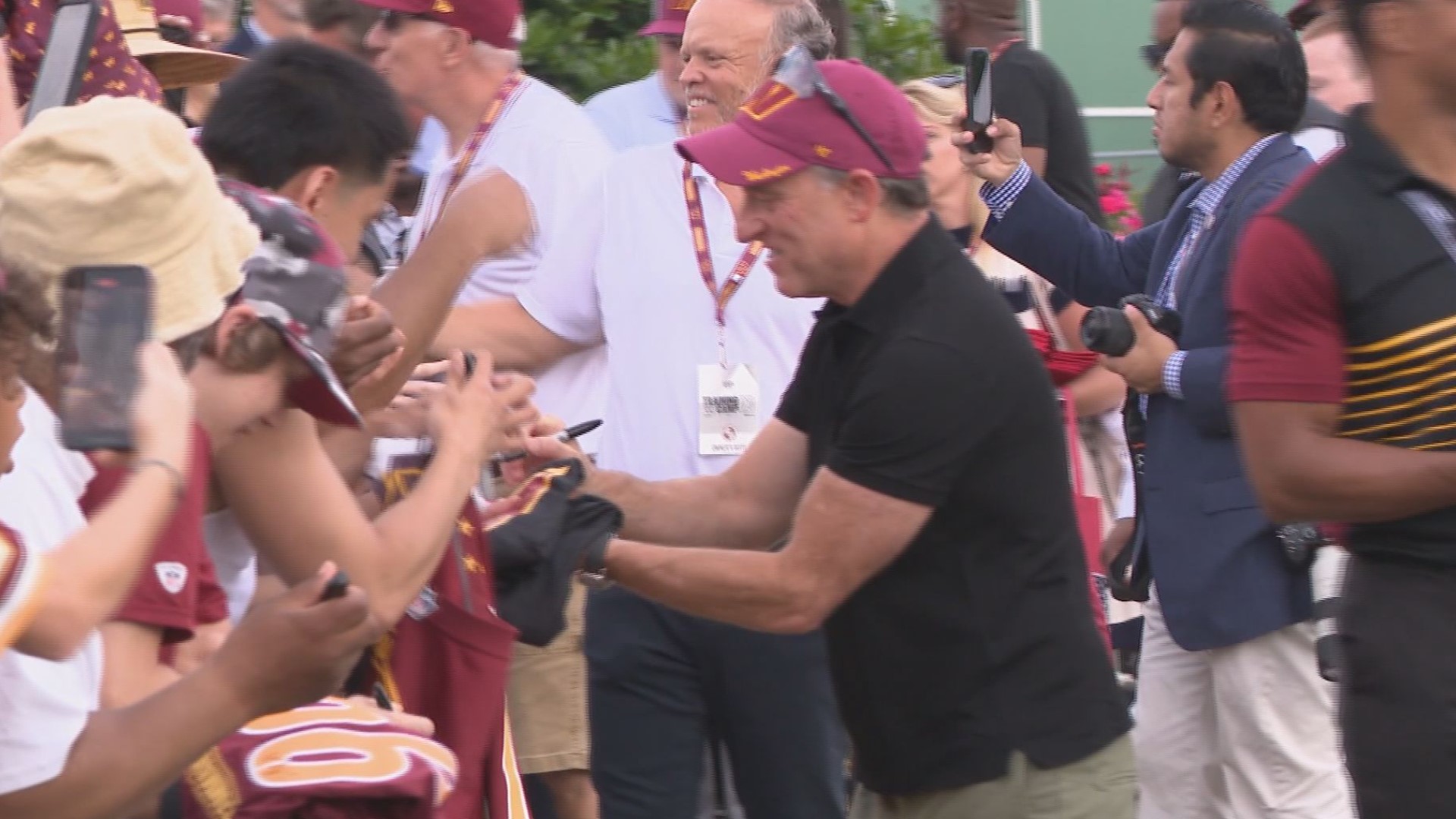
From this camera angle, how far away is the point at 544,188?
4953mm

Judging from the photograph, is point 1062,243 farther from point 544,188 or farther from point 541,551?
point 541,551

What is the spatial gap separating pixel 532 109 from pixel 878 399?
6.03 feet

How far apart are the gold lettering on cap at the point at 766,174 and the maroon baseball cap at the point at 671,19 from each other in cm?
260

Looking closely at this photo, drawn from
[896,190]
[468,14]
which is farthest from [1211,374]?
[468,14]

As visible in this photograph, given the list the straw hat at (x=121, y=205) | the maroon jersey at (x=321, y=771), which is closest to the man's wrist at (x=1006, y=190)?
the maroon jersey at (x=321, y=771)

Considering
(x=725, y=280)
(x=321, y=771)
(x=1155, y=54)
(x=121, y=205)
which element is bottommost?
(x=1155, y=54)

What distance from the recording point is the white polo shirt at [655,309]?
483cm

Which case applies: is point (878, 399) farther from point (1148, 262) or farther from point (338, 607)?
point (1148, 262)

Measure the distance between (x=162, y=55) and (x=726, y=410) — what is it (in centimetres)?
153

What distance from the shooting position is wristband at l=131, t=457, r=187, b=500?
2.30 m

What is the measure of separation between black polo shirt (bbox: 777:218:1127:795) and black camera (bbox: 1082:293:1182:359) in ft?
4.54

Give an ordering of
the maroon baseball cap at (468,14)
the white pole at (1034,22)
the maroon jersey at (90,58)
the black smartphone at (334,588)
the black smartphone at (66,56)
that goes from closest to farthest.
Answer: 1. the black smartphone at (334,588)
2. the black smartphone at (66,56)
3. the maroon jersey at (90,58)
4. the maroon baseball cap at (468,14)
5. the white pole at (1034,22)

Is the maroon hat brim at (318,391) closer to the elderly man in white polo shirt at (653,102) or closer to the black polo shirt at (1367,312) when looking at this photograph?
the black polo shirt at (1367,312)

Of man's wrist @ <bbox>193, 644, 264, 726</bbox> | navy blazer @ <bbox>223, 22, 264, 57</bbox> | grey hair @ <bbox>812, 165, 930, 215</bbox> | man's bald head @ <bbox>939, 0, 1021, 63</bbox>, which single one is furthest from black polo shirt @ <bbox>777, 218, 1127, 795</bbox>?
navy blazer @ <bbox>223, 22, 264, 57</bbox>
